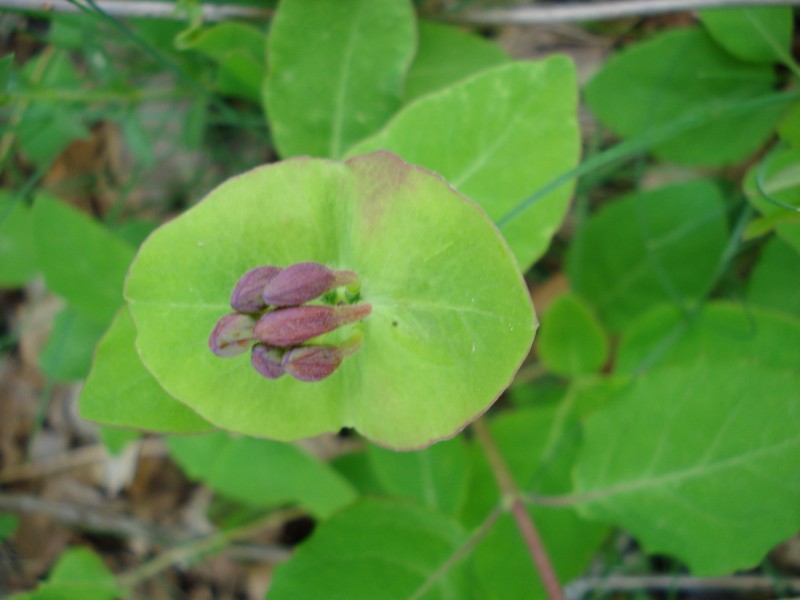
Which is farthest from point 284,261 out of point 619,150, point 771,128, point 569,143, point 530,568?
point 771,128

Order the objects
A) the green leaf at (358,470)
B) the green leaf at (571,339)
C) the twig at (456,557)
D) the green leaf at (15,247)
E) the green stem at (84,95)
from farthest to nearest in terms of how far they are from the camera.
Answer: the green leaf at (358,470)
the green leaf at (15,247)
the green leaf at (571,339)
the green stem at (84,95)
the twig at (456,557)

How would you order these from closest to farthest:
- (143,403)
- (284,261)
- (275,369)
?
1. (275,369)
2. (284,261)
3. (143,403)

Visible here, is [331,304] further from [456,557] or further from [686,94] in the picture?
[686,94]

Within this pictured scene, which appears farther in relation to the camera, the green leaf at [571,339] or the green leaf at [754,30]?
the green leaf at [571,339]

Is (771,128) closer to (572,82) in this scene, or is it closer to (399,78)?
(572,82)

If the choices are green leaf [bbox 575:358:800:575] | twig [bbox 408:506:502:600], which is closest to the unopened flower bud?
twig [bbox 408:506:502:600]

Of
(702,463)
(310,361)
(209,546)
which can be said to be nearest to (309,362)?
(310,361)

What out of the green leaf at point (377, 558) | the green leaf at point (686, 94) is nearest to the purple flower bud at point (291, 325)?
the green leaf at point (377, 558)

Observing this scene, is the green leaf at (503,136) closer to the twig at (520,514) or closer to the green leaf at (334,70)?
the green leaf at (334,70)
